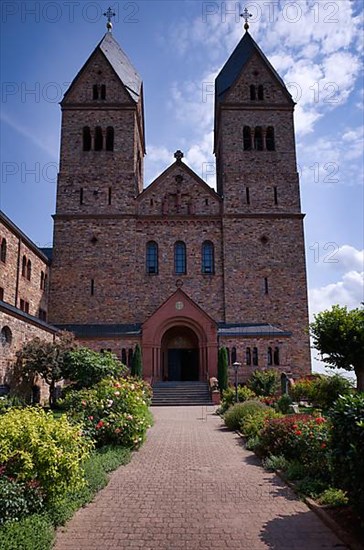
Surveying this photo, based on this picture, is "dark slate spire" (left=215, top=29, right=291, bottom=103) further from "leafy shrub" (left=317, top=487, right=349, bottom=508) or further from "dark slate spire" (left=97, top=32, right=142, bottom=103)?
"leafy shrub" (left=317, top=487, right=349, bottom=508)

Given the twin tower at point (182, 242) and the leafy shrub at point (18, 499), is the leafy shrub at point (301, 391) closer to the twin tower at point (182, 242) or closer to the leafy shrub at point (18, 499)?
the twin tower at point (182, 242)

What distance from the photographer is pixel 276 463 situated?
11008 millimetres

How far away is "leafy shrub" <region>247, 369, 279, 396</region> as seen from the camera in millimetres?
30109

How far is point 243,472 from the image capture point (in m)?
11.0

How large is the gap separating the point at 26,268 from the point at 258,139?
21828 millimetres

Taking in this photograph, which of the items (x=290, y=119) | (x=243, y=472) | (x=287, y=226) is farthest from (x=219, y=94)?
(x=243, y=472)

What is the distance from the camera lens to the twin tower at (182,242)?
110 feet

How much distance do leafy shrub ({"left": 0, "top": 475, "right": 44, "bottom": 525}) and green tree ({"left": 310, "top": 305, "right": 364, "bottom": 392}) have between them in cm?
2083

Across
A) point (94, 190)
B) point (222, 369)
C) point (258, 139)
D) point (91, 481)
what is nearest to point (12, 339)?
point (222, 369)

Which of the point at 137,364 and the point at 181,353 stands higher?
the point at 181,353

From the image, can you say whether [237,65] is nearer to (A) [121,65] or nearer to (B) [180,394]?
(A) [121,65]

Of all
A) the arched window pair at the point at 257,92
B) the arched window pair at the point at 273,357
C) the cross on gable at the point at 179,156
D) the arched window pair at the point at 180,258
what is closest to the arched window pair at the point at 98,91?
the cross on gable at the point at 179,156

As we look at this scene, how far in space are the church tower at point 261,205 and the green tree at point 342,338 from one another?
711cm

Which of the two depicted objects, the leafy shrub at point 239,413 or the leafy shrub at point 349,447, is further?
the leafy shrub at point 239,413
